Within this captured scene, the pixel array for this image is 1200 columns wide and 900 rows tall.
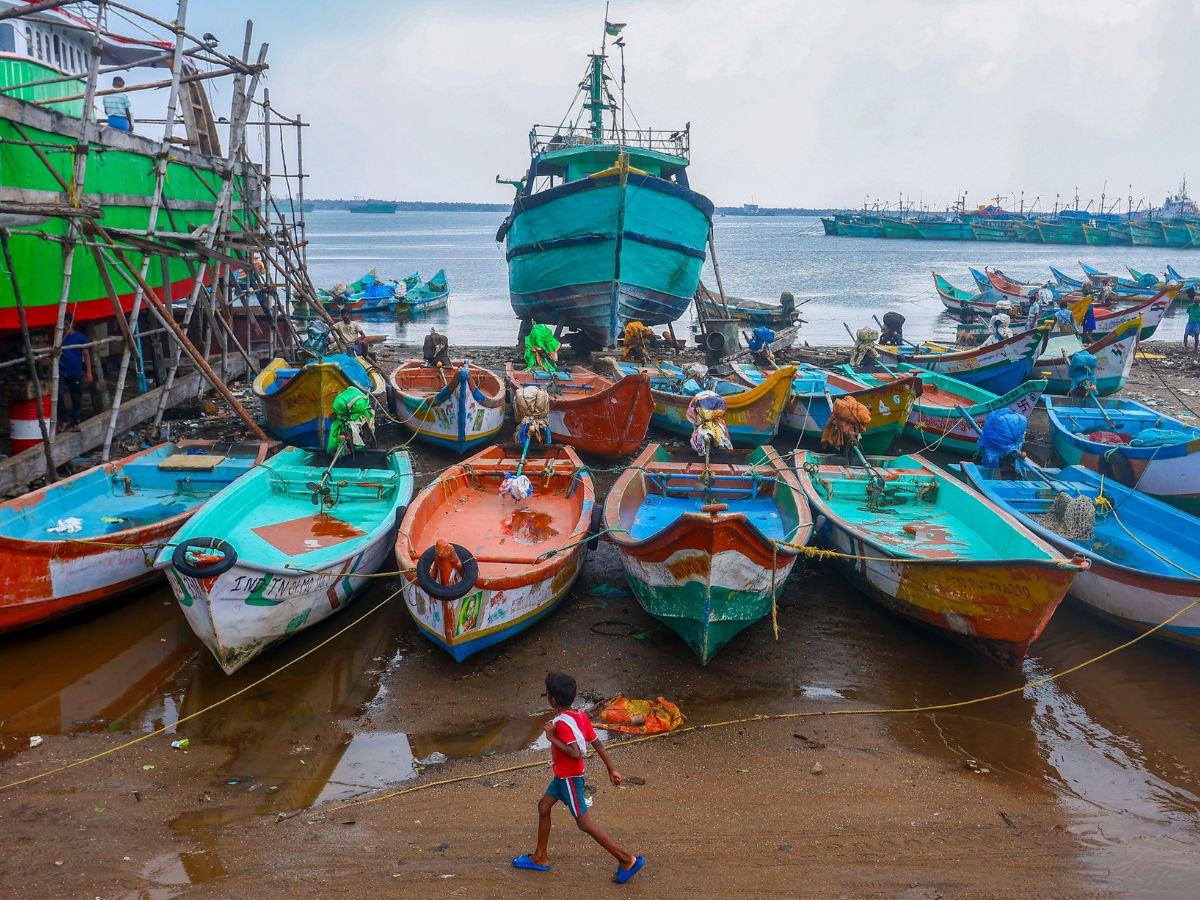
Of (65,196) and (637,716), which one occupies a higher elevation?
(65,196)

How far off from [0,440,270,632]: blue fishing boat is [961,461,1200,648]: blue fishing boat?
8.64 metres

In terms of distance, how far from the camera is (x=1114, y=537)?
8984mm

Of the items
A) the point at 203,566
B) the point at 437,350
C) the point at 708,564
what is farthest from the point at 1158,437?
the point at 203,566

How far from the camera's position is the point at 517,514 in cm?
940

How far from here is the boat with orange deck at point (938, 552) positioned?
667cm

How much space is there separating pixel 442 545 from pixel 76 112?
15.0 metres

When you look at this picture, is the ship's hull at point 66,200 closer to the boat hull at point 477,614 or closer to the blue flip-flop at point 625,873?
the boat hull at point 477,614

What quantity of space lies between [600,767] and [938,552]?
4.30 meters

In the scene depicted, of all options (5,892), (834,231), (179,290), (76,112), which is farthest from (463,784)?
(834,231)

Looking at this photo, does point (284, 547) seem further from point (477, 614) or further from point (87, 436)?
point (87, 436)

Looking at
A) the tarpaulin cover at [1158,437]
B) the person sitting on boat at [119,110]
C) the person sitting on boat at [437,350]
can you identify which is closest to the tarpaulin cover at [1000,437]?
the tarpaulin cover at [1158,437]

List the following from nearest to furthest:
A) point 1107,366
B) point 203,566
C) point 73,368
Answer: point 203,566
point 73,368
point 1107,366

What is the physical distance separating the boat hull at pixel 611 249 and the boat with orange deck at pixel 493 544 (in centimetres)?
986

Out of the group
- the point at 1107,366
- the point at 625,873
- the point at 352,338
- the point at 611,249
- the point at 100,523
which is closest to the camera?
the point at 625,873
